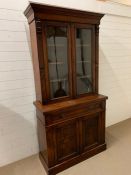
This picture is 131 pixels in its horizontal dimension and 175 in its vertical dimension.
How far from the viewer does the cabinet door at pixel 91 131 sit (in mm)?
2229

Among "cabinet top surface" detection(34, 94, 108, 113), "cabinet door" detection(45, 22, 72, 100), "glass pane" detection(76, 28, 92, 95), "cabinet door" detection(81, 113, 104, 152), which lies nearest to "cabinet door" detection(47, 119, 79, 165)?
"cabinet door" detection(81, 113, 104, 152)

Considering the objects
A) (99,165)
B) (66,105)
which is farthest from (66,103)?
(99,165)

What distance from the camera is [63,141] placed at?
2.07 metres

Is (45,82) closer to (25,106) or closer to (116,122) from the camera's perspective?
(25,106)

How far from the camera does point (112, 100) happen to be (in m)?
3.25

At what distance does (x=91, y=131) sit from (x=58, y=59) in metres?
1.20

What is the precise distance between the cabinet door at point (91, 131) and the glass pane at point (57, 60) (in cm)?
53

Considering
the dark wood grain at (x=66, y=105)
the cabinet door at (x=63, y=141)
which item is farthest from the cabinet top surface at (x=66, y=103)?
the cabinet door at (x=63, y=141)

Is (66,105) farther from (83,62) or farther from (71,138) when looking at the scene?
(83,62)

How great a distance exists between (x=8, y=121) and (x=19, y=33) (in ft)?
4.20

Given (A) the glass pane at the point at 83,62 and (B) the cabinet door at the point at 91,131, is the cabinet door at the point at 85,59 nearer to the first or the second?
(A) the glass pane at the point at 83,62

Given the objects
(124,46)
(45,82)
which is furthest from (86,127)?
(124,46)

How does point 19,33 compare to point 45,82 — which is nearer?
point 45,82

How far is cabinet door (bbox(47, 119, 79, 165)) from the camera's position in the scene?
197cm
